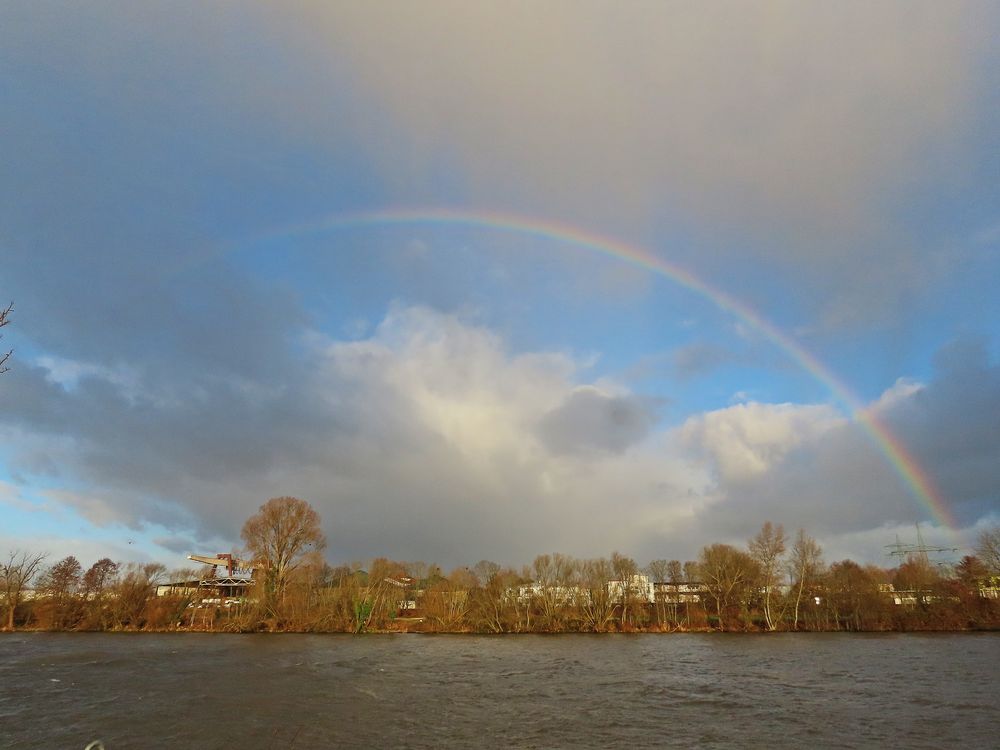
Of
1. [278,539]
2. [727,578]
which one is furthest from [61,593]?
[727,578]

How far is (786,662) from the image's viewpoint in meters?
57.8

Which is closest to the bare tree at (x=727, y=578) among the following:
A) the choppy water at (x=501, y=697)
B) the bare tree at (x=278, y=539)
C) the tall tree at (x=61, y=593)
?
the choppy water at (x=501, y=697)

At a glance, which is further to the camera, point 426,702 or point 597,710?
point 426,702

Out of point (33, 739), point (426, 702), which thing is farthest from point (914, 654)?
point (33, 739)

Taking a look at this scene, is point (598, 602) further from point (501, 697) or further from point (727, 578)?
point (501, 697)

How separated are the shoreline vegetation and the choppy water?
3288 centimetres

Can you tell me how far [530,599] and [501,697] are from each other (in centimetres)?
7222

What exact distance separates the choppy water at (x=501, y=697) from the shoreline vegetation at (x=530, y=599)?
32.9 m

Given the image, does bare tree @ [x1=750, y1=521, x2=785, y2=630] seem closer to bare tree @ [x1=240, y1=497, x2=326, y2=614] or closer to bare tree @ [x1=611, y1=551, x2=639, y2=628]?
bare tree @ [x1=611, y1=551, x2=639, y2=628]

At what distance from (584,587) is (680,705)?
73785 mm

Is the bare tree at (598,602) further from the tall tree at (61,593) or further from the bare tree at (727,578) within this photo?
the tall tree at (61,593)

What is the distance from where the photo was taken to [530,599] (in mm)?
107250

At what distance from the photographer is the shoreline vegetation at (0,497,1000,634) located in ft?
335

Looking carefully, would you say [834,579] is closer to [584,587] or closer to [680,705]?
[584,587]
